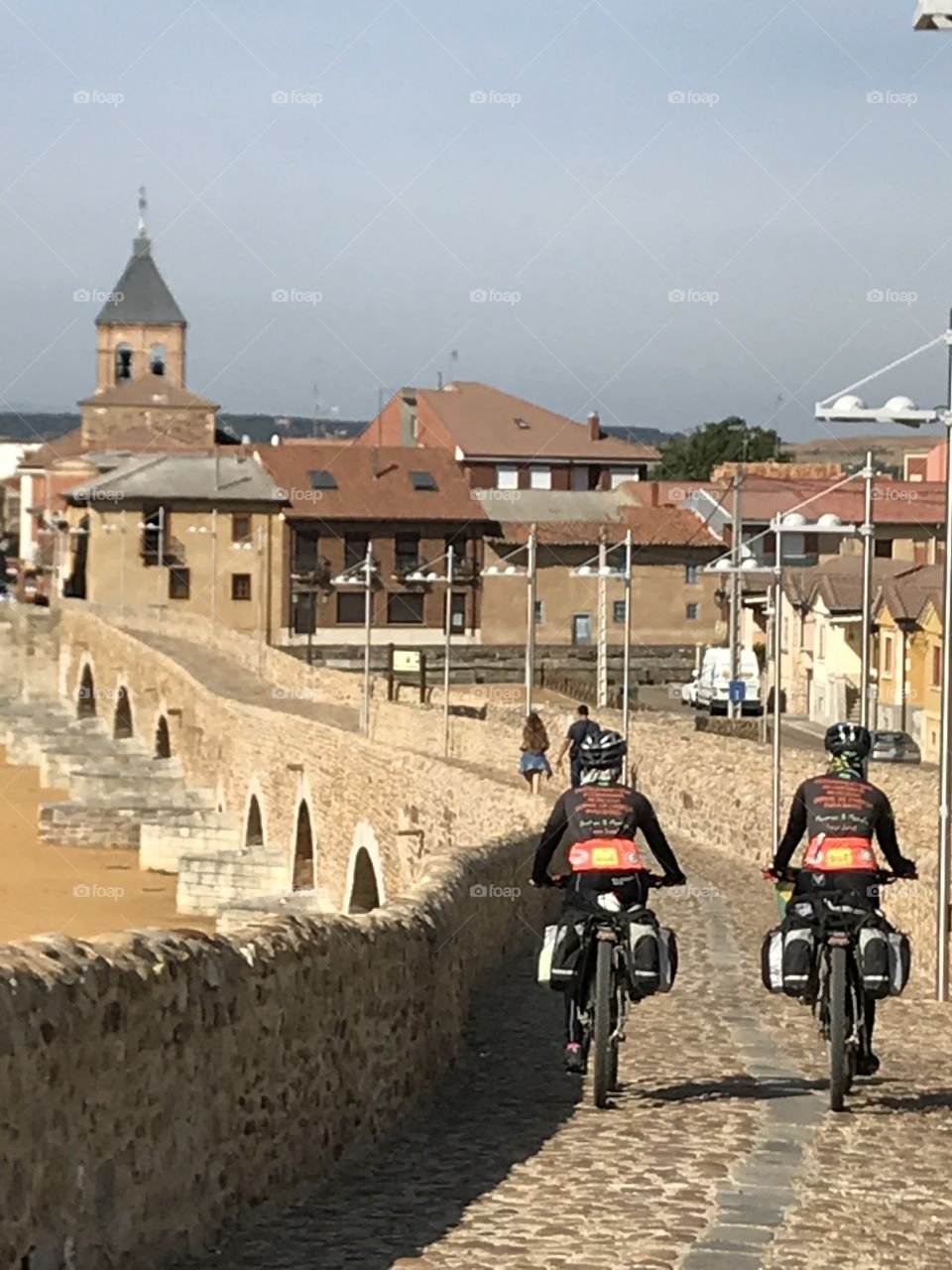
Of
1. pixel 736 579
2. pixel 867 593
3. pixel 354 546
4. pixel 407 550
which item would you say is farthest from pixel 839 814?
pixel 407 550

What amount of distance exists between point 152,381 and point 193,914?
8628 centimetres

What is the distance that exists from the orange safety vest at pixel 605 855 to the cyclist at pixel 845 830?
68 cm

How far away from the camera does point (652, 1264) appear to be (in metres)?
7.00

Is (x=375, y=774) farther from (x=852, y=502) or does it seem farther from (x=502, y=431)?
(x=502, y=431)

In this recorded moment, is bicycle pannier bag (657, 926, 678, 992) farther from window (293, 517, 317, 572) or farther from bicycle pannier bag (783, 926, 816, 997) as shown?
window (293, 517, 317, 572)

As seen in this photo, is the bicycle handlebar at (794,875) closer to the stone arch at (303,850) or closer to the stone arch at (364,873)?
the stone arch at (364,873)

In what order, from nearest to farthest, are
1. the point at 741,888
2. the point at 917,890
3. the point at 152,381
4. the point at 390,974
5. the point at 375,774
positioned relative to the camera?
the point at 390,974
the point at 917,890
the point at 741,888
the point at 375,774
the point at 152,381

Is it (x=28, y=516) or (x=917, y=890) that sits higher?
(x=28, y=516)

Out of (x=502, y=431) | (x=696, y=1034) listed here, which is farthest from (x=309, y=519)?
(x=696, y=1034)

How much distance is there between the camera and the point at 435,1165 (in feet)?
29.5

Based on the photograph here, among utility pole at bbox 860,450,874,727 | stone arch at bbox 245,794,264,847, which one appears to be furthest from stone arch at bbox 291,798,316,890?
utility pole at bbox 860,450,874,727

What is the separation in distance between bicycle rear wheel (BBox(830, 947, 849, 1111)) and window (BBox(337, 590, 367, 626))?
2949 inches

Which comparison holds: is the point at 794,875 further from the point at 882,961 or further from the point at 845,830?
the point at 882,961

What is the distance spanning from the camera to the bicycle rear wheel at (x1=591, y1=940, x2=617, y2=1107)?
9.75m
